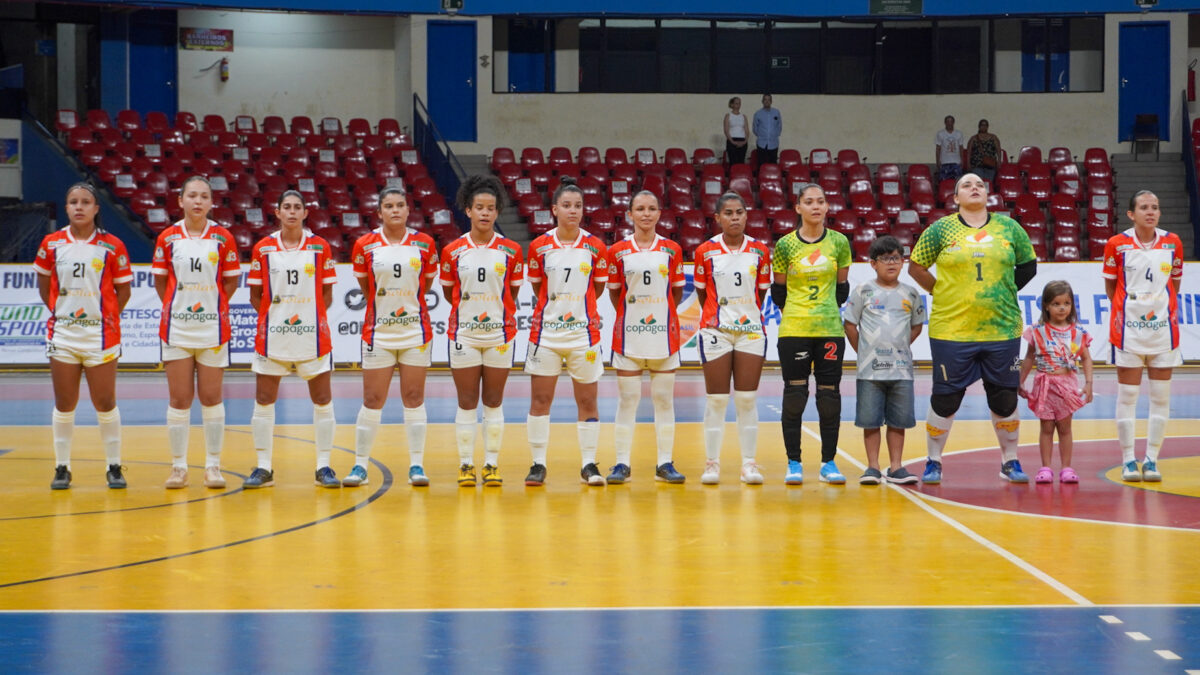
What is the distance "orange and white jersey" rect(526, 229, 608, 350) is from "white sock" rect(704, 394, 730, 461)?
3.00 ft

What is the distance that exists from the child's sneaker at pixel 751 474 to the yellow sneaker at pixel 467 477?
1886 millimetres

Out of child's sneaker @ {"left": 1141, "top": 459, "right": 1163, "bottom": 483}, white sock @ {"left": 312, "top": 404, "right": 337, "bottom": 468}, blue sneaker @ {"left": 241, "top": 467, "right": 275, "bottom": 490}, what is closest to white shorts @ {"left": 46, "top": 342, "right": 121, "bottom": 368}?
blue sneaker @ {"left": 241, "top": 467, "right": 275, "bottom": 490}

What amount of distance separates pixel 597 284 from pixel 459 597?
377 cm

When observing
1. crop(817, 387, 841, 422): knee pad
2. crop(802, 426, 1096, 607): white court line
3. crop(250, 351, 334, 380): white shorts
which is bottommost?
crop(802, 426, 1096, 607): white court line

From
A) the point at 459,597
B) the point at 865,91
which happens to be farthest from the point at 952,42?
the point at 459,597

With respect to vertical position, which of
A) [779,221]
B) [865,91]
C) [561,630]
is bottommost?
[561,630]

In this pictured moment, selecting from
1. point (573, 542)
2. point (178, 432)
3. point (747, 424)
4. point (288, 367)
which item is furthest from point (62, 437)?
point (747, 424)

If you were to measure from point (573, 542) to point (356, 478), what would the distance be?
2.34 m

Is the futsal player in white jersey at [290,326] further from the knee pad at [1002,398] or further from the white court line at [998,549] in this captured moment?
the knee pad at [1002,398]

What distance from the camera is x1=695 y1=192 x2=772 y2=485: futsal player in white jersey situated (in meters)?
8.74

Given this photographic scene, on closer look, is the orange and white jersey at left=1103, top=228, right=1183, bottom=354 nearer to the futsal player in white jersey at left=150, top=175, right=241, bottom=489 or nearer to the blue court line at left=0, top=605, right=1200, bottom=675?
the blue court line at left=0, top=605, right=1200, bottom=675

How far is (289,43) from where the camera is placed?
25.6m

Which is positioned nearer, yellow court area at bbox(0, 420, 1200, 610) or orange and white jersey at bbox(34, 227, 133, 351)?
yellow court area at bbox(0, 420, 1200, 610)

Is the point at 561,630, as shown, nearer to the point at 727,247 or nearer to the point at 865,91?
the point at 727,247
